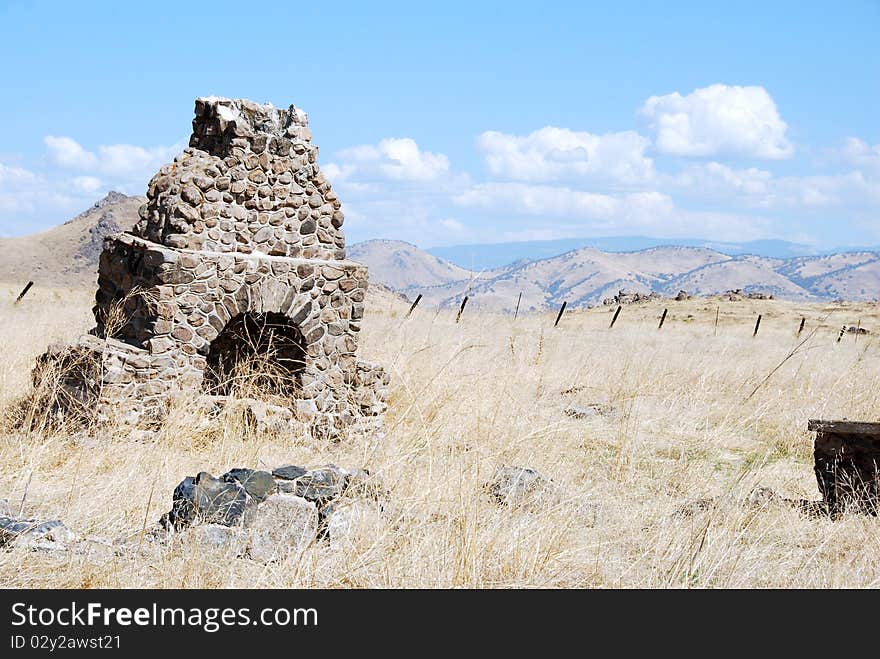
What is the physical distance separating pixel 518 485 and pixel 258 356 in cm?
395

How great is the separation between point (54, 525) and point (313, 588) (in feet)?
5.89

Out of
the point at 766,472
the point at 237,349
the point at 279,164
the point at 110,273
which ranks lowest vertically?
the point at 766,472

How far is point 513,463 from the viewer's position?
26.4 feet

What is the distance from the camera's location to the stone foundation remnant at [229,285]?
8.67 meters

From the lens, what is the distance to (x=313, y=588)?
15.1 feet

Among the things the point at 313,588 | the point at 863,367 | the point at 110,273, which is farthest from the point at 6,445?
the point at 863,367

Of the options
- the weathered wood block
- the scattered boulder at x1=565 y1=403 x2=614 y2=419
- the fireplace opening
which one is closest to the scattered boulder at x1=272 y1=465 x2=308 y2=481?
the fireplace opening

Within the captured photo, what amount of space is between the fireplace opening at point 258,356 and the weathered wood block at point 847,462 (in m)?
5.39

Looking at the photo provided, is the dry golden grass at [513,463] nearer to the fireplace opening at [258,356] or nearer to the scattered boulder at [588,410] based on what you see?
the scattered boulder at [588,410]

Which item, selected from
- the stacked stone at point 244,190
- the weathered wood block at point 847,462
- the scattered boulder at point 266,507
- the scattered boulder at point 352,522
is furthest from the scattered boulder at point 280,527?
the weathered wood block at point 847,462

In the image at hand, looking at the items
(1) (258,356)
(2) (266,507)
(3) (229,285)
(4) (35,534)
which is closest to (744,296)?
(1) (258,356)

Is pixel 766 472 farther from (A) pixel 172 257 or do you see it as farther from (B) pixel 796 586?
(A) pixel 172 257

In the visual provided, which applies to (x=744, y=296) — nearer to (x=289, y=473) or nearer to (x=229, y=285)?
(x=229, y=285)

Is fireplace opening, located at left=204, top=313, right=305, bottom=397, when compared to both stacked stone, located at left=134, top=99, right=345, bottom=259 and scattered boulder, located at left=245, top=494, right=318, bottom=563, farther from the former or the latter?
scattered boulder, located at left=245, top=494, right=318, bottom=563
